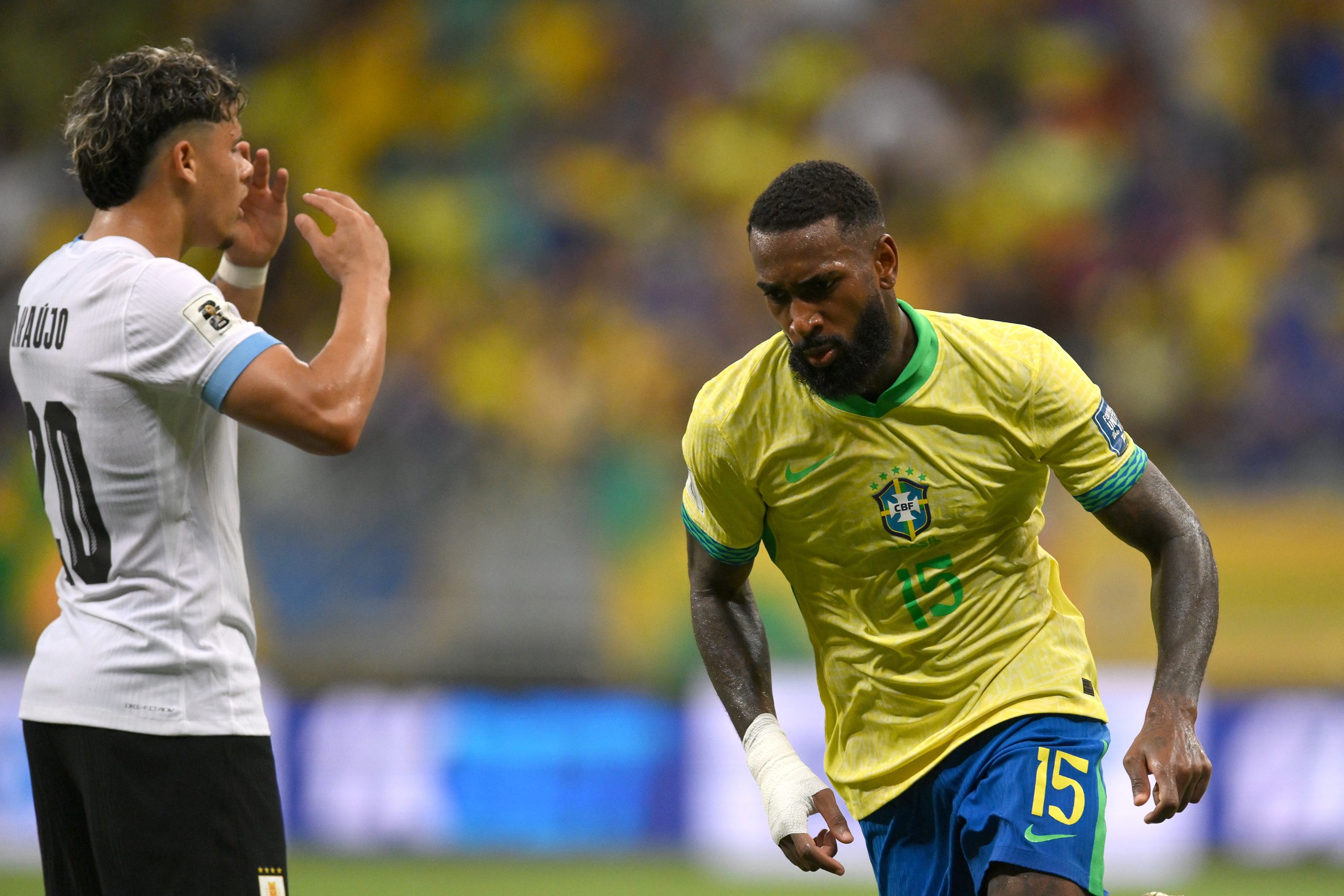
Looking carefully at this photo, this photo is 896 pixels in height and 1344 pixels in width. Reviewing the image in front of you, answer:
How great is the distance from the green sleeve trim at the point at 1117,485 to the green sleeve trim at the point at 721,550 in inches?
32.1

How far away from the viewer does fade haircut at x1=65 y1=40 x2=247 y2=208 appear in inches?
133

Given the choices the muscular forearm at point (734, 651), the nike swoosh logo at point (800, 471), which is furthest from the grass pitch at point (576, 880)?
the nike swoosh logo at point (800, 471)

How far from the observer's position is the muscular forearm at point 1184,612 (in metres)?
3.48

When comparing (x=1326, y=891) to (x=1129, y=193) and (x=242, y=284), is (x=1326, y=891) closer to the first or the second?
(x=1129, y=193)

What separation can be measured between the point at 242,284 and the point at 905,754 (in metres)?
2.02

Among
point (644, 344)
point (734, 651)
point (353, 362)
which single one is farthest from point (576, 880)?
point (353, 362)

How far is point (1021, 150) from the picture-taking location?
12367 mm

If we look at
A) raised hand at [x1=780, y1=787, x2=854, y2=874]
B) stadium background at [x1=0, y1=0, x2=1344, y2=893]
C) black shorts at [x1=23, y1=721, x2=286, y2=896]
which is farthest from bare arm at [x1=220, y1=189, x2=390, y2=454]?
stadium background at [x1=0, y1=0, x2=1344, y2=893]

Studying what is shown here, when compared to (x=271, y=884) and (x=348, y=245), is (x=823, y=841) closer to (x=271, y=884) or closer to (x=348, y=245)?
(x=271, y=884)

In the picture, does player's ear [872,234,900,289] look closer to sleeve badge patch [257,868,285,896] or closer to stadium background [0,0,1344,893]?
sleeve badge patch [257,868,285,896]

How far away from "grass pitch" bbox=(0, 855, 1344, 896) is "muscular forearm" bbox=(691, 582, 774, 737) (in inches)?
A: 181

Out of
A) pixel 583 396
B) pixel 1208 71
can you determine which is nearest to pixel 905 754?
pixel 583 396

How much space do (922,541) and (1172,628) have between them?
59 centimetres

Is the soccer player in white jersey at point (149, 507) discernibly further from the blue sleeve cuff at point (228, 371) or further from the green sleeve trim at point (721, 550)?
the green sleeve trim at point (721, 550)
